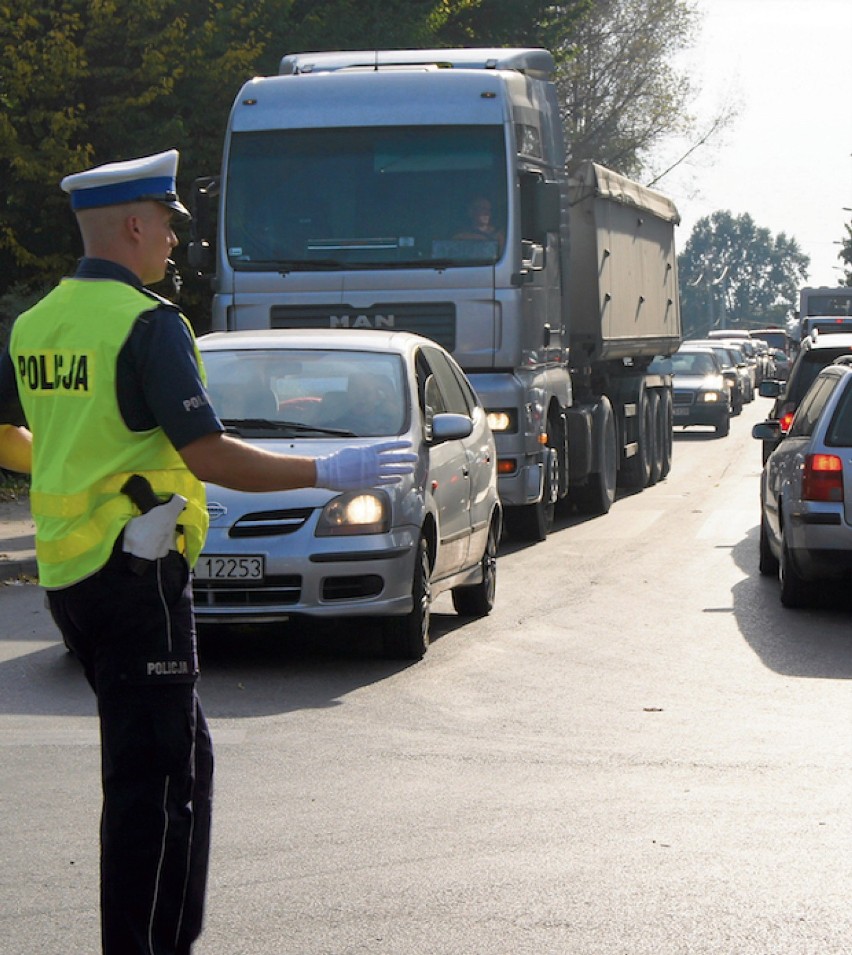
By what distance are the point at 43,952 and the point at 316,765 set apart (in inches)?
100.0

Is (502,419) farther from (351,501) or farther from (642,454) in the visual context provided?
(642,454)

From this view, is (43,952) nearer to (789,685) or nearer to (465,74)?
(789,685)

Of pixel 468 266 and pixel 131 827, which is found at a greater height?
pixel 468 266

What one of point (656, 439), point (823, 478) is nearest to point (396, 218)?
point (823, 478)

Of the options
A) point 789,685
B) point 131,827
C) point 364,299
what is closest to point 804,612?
point 789,685

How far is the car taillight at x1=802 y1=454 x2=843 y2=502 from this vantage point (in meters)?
11.8

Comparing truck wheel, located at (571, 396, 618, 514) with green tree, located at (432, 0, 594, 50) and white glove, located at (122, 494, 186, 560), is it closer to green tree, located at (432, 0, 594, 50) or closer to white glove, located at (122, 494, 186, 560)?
white glove, located at (122, 494, 186, 560)

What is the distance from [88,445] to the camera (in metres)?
4.00

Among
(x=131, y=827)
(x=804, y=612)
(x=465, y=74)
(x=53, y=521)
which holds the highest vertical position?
(x=465, y=74)

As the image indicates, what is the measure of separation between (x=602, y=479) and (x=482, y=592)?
27.2 feet

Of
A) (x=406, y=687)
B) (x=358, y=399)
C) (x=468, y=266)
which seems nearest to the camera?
(x=406, y=687)

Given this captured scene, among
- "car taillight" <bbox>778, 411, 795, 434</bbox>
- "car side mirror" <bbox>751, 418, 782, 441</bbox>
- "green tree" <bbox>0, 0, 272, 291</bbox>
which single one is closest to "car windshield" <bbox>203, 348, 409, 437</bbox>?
"car side mirror" <bbox>751, 418, 782, 441</bbox>

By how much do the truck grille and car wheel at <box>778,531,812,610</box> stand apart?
398cm

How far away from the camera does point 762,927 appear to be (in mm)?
5223
